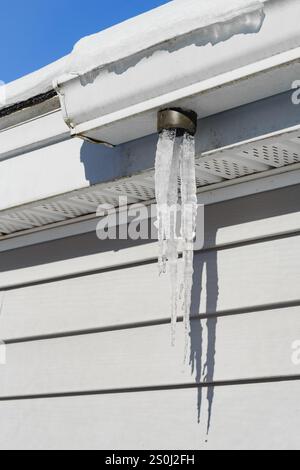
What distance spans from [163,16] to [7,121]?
96 centimetres

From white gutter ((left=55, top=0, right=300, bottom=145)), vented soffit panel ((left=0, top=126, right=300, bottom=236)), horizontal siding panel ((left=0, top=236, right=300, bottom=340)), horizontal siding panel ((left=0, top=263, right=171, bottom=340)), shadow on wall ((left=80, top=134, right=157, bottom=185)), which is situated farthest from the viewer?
horizontal siding panel ((left=0, top=263, right=171, bottom=340))

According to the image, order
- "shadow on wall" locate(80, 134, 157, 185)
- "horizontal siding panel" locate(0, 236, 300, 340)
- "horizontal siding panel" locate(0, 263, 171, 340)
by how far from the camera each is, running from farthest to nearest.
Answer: "horizontal siding panel" locate(0, 263, 171, 340), "shadow on wall" locate(80, 134, 157, 185), "horizontal siding panel" locate(0, 236, 300, 340)

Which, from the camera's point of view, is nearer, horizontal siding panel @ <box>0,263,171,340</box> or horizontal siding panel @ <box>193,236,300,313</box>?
horizontal siding panel @ <box>193,236,300,313</box>

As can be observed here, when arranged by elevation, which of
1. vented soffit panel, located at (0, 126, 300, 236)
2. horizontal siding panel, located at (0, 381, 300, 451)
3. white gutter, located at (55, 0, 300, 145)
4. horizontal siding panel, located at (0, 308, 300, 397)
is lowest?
horizontal siding panel, located at (0, 381, 300, 451)

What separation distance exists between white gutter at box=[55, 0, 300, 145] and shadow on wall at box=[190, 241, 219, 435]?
517 millimetres

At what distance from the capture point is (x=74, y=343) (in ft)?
8.14

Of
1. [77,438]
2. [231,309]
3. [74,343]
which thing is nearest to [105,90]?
[231,309]

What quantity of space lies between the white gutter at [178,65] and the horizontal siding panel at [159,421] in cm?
92

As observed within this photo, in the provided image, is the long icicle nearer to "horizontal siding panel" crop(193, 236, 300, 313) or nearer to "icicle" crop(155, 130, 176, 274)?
"icicle" crop(155, 130, 176, 274)

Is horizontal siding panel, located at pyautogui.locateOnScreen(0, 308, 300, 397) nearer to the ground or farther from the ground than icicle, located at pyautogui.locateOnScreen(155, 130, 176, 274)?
nearer to the ground

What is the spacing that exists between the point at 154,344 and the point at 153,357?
47 millimetres

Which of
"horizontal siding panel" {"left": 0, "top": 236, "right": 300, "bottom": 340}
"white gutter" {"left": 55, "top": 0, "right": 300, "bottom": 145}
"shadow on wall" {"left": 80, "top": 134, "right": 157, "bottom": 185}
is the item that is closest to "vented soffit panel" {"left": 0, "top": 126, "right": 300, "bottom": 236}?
"shadow on wall" {"left": 80, "top": 134, "right": 157, "bottom": 185}

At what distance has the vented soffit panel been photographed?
1893 millimetres

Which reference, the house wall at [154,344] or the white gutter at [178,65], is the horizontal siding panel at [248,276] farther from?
the white gutter at [178,65]
